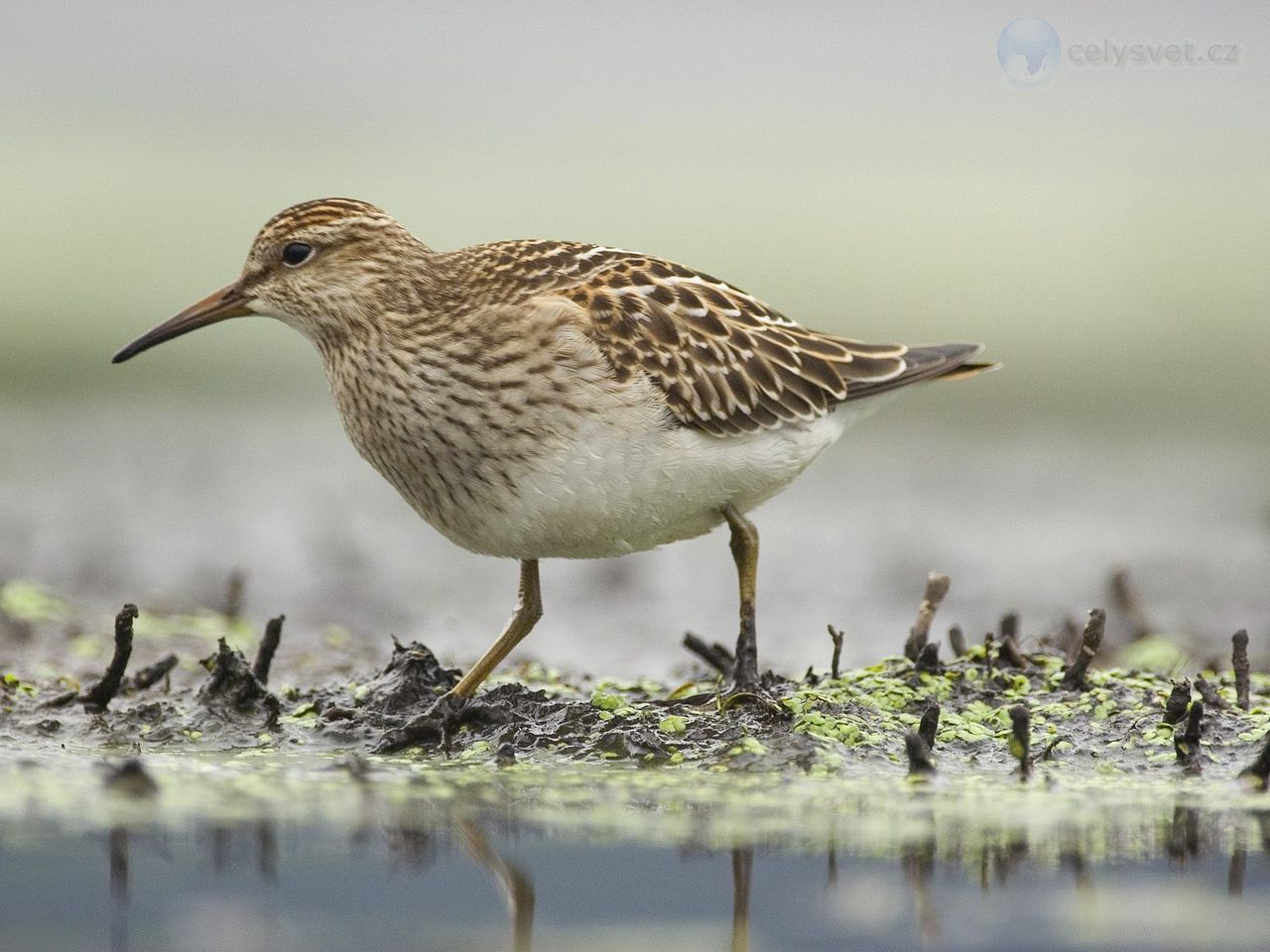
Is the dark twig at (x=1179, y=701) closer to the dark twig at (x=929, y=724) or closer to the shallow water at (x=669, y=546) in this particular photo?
the dark twig at (x=929, y=724)

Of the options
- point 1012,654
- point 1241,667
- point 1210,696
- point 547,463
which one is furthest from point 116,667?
point 1241,667

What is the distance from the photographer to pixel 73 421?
14047 mm

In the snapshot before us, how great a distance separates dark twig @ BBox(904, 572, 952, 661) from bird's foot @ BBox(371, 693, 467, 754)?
193cm

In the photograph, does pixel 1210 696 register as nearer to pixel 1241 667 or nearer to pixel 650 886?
pixel 1241 667

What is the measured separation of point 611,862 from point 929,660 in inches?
96.9

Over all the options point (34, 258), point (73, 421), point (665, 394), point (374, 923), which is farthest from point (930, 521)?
point (34, 258)

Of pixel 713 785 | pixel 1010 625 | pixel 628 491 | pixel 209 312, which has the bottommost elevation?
pixel 713 785

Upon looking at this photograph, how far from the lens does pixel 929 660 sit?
7.58m

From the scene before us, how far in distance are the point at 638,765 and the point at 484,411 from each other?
1418 millimetres

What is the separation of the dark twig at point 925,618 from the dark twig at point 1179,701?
1.12 m

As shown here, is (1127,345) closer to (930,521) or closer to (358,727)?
(930,521)

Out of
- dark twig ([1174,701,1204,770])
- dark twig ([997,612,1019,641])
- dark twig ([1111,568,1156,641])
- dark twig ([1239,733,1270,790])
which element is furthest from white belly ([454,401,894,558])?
dark twig ([1111,568,1156,641])

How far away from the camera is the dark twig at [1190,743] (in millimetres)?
6590

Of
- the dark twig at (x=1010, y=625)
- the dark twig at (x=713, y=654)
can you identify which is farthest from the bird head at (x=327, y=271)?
the dark twig at (x=1010, y=625)
